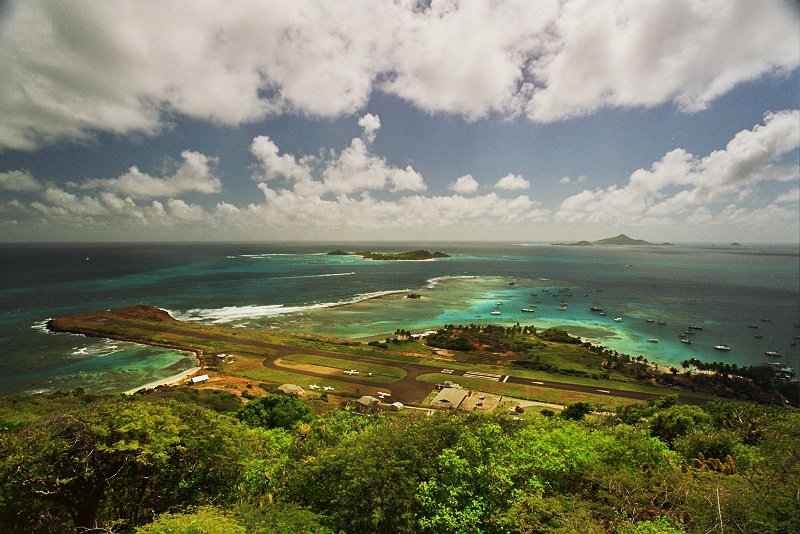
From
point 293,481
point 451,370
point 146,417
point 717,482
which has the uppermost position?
point 146,417

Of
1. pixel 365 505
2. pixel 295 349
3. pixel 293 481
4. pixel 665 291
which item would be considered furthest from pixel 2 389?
pixel 665 291

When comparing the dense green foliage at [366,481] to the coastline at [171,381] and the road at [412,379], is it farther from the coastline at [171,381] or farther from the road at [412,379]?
the coastline at [171,381]

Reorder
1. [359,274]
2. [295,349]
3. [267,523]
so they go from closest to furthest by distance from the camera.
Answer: [267,523] < [295,349] < [359,274]

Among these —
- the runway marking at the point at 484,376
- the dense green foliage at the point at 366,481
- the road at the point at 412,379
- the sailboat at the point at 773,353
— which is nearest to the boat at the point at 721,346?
the sailboat at the point at 773,353

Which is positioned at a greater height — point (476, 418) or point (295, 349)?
point (476, 418)

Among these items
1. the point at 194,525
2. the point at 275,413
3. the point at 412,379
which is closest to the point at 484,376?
the point at 412,379

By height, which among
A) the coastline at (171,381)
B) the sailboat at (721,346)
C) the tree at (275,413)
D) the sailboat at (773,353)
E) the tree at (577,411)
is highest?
the tree at (275,413)

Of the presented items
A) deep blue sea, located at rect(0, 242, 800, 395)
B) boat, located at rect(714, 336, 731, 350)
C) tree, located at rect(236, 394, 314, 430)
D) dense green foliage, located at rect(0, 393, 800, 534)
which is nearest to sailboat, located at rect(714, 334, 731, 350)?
boat, located at rect(714, 336, 731, 350)

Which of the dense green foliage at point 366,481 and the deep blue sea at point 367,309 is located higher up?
the dense green foliage at point 366,481

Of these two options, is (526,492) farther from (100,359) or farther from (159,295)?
(159,295)

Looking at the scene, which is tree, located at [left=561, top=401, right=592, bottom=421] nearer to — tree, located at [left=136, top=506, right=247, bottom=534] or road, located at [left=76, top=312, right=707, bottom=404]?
road, located at [left=76, top=312, right=707, bottom=404]
